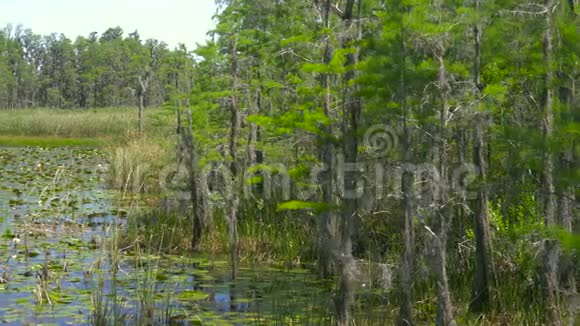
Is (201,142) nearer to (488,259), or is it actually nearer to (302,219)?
(302,219)

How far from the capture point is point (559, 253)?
7.12 m

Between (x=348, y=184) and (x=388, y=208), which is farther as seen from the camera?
(x=388, y=208)

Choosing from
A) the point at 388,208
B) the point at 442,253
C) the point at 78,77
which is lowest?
the point at 442,253

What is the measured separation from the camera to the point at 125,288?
8.73 metres

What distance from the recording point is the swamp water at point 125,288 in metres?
7.18

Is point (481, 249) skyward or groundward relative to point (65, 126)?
groundward

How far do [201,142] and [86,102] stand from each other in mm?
66689

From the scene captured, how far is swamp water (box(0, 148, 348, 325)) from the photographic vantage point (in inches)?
283

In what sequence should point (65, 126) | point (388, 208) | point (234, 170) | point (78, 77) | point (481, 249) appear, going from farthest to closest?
point (78, 77), point (65, 126), point (234, 170), point (388, 208), point (481, 249)

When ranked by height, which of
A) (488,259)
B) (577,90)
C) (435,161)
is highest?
(577,90)

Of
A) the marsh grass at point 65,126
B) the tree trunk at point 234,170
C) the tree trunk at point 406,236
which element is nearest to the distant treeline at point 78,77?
the marsh grass at point 65,126

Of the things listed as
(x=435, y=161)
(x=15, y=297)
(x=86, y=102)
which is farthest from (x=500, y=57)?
(x=86, y=102)

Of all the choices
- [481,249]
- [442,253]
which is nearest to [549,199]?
[481,249]

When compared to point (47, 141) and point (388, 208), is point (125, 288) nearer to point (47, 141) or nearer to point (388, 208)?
point (388, 208)
